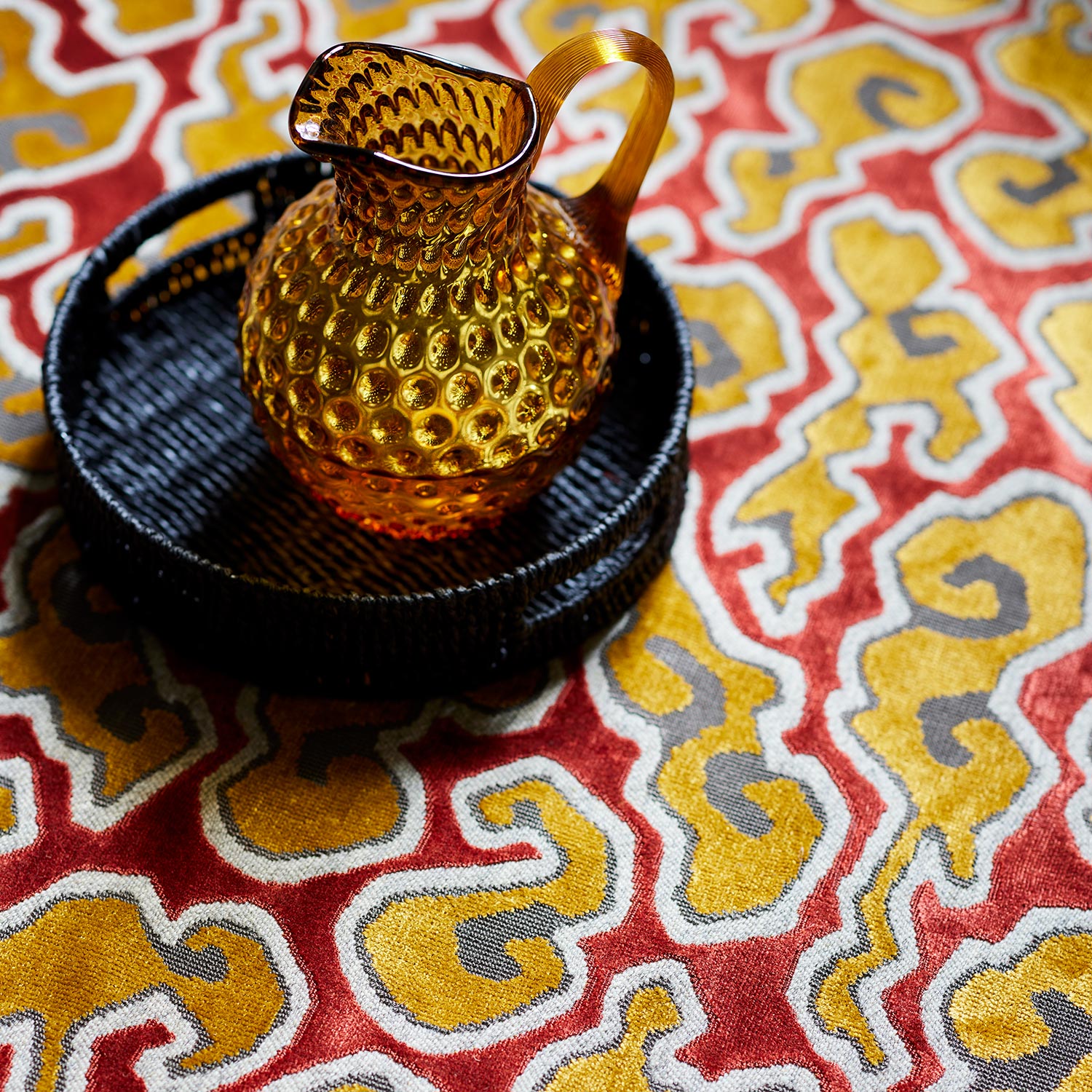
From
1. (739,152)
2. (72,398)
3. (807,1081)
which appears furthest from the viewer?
(739,152)

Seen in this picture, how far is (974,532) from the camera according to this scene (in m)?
0.84

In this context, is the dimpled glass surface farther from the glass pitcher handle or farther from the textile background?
the textile background

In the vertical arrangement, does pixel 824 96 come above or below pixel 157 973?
above

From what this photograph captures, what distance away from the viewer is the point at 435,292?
0.60m

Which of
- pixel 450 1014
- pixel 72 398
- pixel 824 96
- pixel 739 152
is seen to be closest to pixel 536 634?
pixel 450 1014

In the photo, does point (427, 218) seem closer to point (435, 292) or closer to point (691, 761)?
point (435, 292)

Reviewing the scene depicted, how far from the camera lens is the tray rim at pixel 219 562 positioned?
63cm

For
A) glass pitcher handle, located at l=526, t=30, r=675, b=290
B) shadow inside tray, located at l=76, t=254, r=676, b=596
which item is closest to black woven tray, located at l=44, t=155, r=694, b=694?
shadow inside tray, located at l=76, t=254, r=676, b=596

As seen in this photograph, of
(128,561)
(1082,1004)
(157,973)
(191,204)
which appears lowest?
(1082,1004)

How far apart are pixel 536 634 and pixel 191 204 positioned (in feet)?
1.20

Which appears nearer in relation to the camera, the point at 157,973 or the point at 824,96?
the point at 157,973

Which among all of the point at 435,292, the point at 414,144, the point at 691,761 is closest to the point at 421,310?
the point at 435,292

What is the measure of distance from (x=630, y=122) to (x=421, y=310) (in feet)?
0.52

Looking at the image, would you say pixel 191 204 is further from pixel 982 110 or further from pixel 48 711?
pixel 982 110
